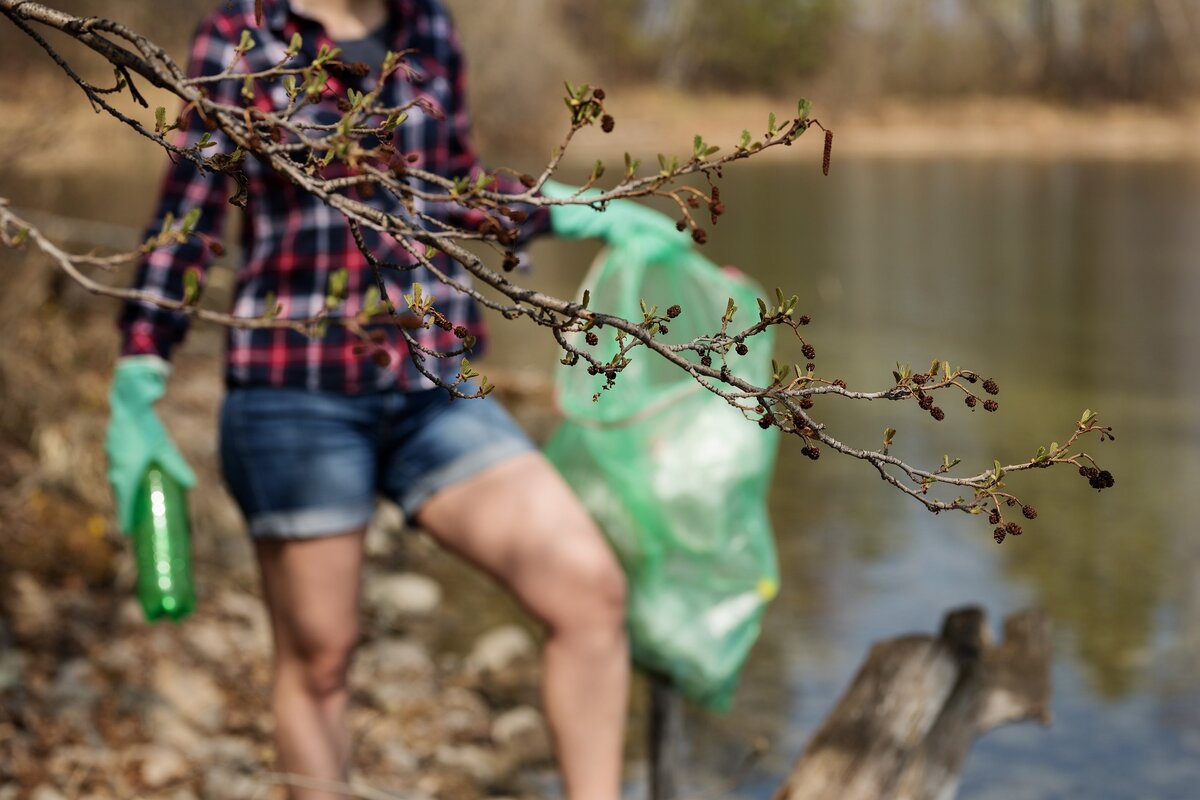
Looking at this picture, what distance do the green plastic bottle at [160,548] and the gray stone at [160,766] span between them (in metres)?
0.75

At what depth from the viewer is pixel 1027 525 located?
15.5ft

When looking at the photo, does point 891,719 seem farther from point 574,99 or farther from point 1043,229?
point 1043,229

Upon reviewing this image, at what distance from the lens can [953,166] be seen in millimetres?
25109

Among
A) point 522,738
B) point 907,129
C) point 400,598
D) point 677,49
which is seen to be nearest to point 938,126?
point 907,129

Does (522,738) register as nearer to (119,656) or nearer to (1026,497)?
(119,656)

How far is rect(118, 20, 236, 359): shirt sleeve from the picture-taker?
213 cm

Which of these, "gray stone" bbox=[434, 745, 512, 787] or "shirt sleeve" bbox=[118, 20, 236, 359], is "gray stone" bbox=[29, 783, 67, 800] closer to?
"gray stone" bbox=[434, 745, 512, 787]

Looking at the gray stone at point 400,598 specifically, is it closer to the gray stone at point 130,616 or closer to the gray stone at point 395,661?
the gray stone at point 395,661

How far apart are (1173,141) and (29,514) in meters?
27.7

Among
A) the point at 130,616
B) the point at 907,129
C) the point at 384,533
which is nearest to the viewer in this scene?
the point at 130,616

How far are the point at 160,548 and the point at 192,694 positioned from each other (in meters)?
1.14

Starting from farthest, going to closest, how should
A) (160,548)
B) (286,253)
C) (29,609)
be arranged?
(29,609) → (160,548) → (286,253)

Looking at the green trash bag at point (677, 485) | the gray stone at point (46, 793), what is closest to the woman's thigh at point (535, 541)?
the green trash bag at point (677, 485)

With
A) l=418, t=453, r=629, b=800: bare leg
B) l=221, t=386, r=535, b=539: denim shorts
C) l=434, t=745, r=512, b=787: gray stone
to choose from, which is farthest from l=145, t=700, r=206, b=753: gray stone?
l=418, t=453, r=629, b=800: bare leg
